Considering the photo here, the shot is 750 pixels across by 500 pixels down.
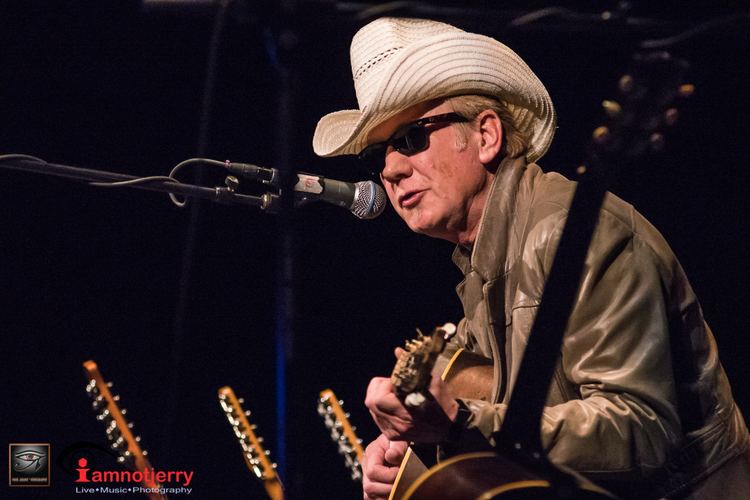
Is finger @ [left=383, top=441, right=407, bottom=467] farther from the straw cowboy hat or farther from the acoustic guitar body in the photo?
the straw cowboy hat

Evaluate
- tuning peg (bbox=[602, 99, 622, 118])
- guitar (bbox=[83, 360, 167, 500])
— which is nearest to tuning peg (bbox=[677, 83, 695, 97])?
tuning peg (bbox=[602, 99, 622, 118])

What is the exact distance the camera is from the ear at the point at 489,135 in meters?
3.33

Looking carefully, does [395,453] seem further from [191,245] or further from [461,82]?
[461,82]

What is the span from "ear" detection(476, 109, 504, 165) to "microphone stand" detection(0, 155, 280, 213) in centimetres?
93

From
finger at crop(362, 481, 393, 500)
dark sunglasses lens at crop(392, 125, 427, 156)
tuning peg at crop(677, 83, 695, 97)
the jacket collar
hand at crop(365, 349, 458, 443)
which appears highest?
tuning peg at crop(677, 83, 695, 97)

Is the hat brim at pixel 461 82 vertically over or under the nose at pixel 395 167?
over

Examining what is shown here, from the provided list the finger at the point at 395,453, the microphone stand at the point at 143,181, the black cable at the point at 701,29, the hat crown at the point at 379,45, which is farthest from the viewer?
the hat crown at the point at 379,45

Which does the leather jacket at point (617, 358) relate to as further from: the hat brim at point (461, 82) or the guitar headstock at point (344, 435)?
the guitar headstock at point (344, 435)

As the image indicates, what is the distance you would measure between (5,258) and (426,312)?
2.25 m

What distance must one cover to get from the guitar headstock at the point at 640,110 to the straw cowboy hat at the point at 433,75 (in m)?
1.10

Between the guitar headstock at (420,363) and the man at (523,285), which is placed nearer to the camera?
the guitar headstock at (420,363)

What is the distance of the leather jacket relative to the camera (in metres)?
2.54

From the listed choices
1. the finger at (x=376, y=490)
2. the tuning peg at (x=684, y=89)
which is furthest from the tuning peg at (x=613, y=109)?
the finger at (x=376, y=490)

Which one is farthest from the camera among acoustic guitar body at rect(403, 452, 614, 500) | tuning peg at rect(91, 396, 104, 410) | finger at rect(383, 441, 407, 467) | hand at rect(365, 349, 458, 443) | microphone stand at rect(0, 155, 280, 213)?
tuning peg at rect(91, 396, 104, 410)
